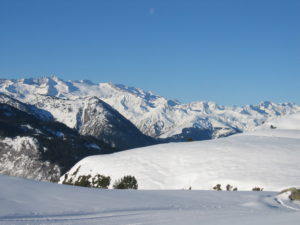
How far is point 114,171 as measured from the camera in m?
60.7

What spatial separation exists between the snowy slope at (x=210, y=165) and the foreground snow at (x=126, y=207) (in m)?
18.2

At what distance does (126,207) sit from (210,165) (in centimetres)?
3516

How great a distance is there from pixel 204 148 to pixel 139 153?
10.2 metres

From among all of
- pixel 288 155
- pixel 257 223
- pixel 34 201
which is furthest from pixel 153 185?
pixel 257 223

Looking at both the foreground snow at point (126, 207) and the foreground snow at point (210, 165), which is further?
the foreground snow at point (210, 165)

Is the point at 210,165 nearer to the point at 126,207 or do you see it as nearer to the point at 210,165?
the point at 210,165

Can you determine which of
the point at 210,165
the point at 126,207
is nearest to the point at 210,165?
the point at 210,165

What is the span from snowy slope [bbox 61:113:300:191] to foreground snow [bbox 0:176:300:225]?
18.2 meters

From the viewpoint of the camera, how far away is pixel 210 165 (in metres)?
55.4

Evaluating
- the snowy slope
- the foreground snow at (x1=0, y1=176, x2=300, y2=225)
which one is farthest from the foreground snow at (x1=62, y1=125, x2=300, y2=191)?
the foreground snow at (x1=0, y1=176, x2=300, y2=225)

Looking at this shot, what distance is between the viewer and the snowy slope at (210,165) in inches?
1913

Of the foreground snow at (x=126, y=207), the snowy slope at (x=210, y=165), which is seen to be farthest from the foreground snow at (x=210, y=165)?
the foreground snow at (x=126, y=207)

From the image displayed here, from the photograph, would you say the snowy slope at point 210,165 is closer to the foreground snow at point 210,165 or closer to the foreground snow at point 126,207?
the foreground snow at point 210,165

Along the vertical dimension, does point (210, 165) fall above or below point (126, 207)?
above
